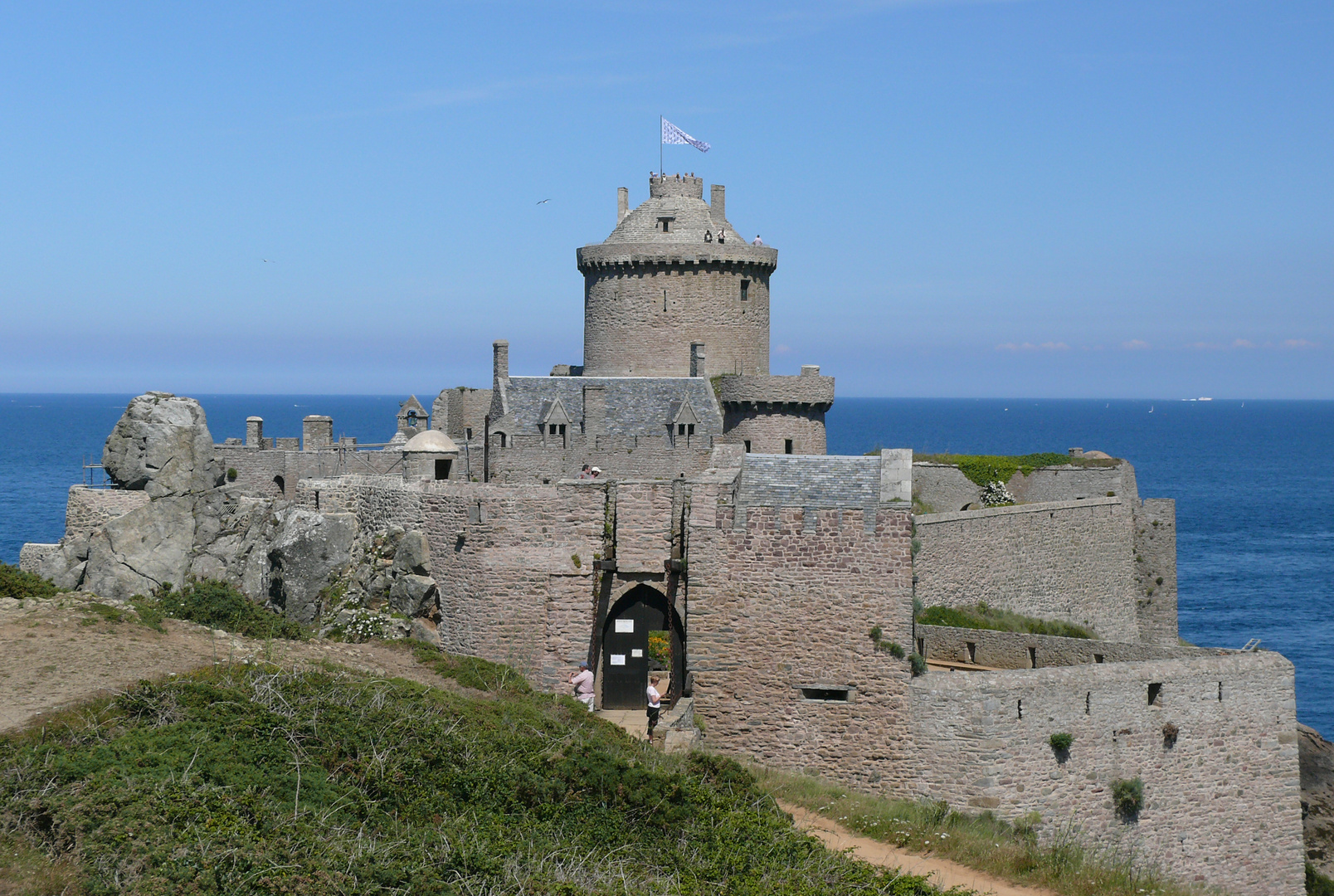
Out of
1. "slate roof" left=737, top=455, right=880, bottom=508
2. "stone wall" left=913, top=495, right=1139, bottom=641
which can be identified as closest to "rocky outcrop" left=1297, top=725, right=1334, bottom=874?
"stone wall" left=913, top=495, right=1139, bottom=641

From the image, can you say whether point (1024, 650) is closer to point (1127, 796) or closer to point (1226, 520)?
point (1127, 796)

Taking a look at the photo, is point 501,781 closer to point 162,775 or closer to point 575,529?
point 162,775

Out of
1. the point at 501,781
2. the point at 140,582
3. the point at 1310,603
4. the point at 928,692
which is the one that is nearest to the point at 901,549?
the point at 928,692

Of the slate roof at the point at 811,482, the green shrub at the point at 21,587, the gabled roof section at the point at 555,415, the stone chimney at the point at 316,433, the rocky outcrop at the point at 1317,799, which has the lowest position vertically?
the rocky outcrop at the point at 1317,799

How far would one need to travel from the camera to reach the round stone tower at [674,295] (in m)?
44.2

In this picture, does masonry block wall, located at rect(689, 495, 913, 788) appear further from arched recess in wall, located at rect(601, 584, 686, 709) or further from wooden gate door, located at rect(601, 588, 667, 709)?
wooden gate door, located at rect(601, 588, 667, 709)

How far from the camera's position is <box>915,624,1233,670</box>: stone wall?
28.5 meters

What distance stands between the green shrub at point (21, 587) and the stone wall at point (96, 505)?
24.9 feet

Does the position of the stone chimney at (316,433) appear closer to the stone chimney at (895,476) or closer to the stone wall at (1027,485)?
the stone wall at (1027,485)

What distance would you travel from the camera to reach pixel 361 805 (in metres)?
16.7

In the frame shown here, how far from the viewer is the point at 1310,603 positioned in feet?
233

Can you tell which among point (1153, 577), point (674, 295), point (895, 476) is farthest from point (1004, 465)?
point (895, 476)

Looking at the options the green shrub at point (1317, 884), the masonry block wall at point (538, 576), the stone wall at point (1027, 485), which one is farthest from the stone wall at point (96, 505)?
the green shrub at point (1317, 884)

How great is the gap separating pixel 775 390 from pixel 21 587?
20903 millimetres
